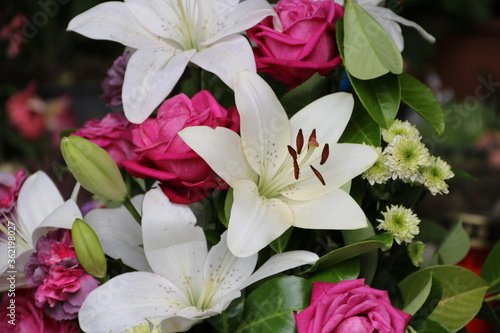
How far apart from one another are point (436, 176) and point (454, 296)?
0.37ft

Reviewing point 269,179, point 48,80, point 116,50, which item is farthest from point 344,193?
point 116,50

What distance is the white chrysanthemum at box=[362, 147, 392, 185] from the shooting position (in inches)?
19.7

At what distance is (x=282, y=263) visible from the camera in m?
0.46

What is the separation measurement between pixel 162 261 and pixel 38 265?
3.8 inches

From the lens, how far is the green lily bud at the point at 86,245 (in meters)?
0.47

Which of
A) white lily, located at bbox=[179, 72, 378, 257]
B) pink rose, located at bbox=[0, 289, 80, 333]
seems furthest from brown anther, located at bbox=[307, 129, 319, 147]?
pink rose, located at bbox=[0, 289, 80, 333]

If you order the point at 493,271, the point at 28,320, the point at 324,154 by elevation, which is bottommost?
the point at 493,271

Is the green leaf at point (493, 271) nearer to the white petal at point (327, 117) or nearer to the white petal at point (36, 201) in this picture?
the white petal at point (327, 117)

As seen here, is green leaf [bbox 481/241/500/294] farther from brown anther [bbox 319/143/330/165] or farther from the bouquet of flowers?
brown anther [bbox 319/143/330/165]

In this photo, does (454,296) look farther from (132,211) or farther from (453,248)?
(132,211)

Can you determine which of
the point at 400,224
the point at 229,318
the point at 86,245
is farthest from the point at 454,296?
the point at 86,245

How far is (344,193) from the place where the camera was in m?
0.48

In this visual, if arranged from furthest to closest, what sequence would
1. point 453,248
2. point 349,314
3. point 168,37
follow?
1. point 453,248
2. point 168,37
3. point 349,314

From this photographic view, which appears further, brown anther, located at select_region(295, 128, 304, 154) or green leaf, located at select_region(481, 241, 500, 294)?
green leaf, located at select_region(481, 241, 500, 294)
